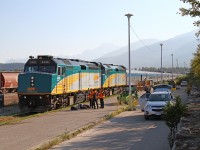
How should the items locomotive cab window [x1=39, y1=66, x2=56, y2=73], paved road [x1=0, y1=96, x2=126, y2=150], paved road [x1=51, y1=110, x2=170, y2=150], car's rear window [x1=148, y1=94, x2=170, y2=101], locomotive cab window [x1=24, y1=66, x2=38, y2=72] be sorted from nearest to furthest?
paved road [x1=51, y1=110, x2=170, y2=150] → paved road [x1=0, y1=96, x2=126, y2=150] → car's rear window [x1=148, y1=94, x2=170, y2=101] → locomotive cab window [x1=39, y1=66, x2=56, y2=73] → locomotive cab window [x1=24, y1=66, x2=38, y2=72]

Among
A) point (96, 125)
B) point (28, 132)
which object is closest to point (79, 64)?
point (96, 125)

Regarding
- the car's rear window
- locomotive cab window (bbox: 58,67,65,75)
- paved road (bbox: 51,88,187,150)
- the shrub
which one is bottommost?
paved road (bbox: 51,88,187,150)

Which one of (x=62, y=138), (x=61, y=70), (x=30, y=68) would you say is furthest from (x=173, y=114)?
(x=30, y=68)

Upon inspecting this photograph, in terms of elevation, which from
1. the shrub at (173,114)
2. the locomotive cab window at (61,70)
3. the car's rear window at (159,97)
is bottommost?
the shrub at (173,114)

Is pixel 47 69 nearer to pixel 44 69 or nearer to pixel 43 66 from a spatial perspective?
pixel 44 69

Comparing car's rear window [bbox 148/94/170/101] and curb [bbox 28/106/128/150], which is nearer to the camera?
curb [bbox 28/106/128/150]

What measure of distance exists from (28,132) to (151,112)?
751 cm

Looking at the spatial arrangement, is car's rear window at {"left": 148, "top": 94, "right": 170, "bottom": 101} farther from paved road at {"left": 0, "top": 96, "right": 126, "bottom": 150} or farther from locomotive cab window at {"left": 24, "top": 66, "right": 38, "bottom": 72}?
locomotive cab window at {"left": 24, "top": 66, "right": 38, "bottom": 72}

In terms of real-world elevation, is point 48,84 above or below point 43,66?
below

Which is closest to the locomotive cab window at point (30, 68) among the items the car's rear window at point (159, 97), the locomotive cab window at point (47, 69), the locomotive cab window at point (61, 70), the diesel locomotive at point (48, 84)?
the diesel locomotive at point (48, 84)

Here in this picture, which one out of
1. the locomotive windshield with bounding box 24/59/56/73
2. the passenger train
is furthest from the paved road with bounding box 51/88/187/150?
the locomotive windshield with bounding box 24/59/56/73

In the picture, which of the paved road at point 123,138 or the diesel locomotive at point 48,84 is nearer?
the paved road at point 123,138

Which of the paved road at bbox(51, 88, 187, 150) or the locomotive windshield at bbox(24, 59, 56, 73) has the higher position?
the locomotive windshield at bbox(24, 59, 56, 73)

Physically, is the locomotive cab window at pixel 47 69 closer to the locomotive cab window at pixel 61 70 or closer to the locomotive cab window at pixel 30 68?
the locomotive cab window at pixel 30 68
